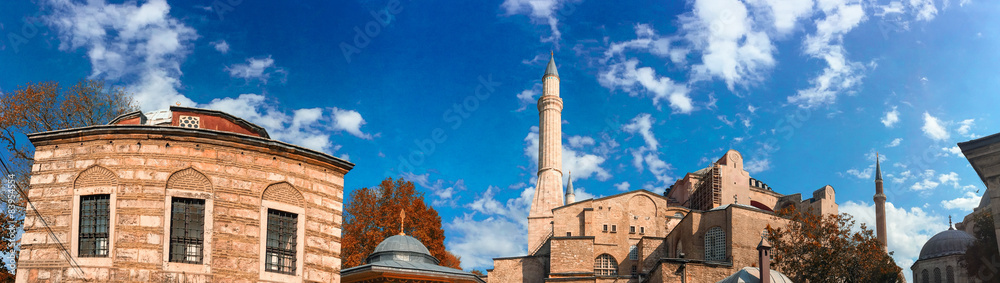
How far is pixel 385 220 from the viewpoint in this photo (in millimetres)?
38469

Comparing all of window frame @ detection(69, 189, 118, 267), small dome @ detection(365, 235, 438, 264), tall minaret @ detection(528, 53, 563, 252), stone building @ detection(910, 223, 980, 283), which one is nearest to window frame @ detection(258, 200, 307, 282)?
window frame @ detection(69, 189, 118, 267)

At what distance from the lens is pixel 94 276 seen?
15.3 meters

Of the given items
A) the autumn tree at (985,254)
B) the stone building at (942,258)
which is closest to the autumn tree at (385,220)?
the autumn tree at (985,254)

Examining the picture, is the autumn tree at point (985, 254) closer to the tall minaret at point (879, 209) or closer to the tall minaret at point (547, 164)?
the tall minaret at point (879, 209)

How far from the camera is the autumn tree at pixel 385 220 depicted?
120 ft

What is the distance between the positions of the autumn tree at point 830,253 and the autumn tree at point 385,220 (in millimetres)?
16431

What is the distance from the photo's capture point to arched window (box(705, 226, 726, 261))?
41625 millimetres

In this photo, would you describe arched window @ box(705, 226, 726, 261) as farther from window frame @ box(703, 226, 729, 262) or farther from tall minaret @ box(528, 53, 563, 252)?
tall minaret @ box(528, 53, 563, 252)

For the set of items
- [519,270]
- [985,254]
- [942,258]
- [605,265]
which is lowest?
[985,254]

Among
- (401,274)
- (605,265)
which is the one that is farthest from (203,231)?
(605,265)

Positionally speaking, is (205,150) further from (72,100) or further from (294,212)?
(72,100)

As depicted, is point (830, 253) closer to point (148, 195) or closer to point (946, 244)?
point (946, 244)

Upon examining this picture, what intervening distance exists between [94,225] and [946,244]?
50.6 m

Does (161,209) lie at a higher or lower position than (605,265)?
lower
